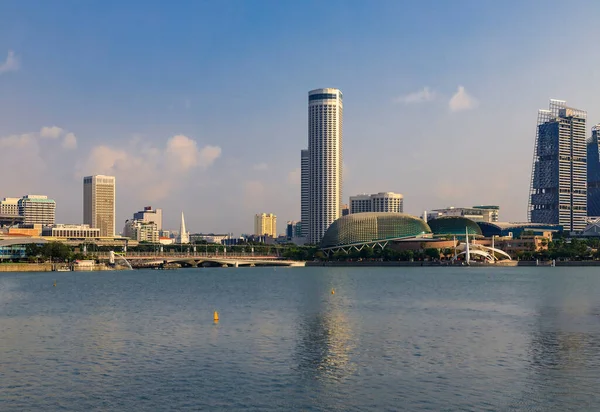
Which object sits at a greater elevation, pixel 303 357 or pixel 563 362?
pixel 563 362

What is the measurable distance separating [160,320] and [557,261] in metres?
165

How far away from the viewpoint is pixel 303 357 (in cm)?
3519

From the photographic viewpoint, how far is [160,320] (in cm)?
5212

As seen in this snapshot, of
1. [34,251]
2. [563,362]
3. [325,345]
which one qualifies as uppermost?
[563,362]

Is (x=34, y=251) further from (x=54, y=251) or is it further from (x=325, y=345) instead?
(x=325, y=345)

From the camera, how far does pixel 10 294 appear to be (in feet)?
265

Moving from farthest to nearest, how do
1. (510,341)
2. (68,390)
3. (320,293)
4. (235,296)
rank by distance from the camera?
1. (320,293)
2. (235,296)
3. (510,341)
4. (68,390)

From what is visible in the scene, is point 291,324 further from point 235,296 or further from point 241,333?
point 235,296

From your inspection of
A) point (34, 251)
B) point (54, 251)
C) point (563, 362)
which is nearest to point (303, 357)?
point (563, 362)

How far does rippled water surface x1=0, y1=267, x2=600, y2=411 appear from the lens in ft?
87.9

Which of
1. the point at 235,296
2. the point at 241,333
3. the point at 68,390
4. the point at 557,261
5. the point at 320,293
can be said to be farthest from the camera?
the point at 557,261

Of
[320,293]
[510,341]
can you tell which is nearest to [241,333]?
[510,341]

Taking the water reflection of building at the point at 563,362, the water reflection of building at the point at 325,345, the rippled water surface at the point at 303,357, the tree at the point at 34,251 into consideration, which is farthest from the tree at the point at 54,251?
the water reflection of building at the point at 563,362

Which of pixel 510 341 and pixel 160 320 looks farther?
pixel 160 320
